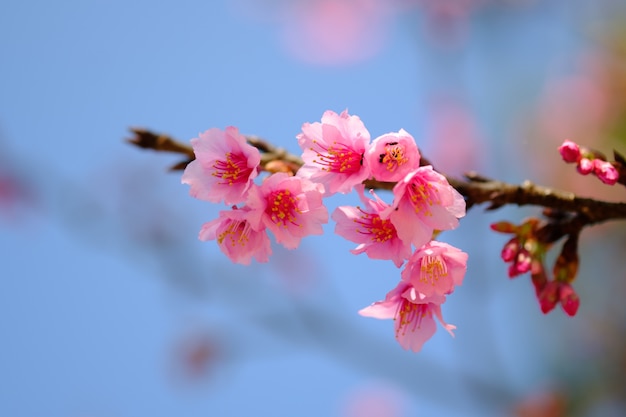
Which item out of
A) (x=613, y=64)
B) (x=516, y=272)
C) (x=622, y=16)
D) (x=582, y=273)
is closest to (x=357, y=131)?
(x=516, y=272)

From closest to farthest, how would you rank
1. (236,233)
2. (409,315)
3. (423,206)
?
(423,206) → (236,233) → (409,315)

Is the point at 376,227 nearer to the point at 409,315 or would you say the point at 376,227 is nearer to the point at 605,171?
the point at 409,315

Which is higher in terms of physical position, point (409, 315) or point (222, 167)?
point (222, 167)

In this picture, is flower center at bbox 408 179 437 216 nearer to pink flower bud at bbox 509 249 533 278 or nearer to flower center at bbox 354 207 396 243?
flower center at bbox 354 207 396 243

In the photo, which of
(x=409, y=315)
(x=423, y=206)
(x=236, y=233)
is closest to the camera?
(x=423, y=206)

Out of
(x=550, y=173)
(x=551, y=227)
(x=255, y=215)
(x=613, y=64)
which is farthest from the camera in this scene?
(x=550, y=173)

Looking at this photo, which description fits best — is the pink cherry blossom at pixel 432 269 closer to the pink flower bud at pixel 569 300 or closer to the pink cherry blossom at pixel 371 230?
the pink cherry blossom at pixel 371 230

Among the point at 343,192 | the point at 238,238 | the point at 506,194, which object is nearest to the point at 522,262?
the point at 506,194

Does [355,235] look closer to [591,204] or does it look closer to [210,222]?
[210,222]
